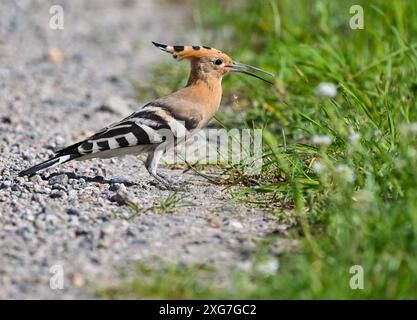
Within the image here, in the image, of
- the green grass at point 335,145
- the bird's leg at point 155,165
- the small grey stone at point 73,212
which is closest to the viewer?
the green grass at point 335,145

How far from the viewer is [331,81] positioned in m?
5.23

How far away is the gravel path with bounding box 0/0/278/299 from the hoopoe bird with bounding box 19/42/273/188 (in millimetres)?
146

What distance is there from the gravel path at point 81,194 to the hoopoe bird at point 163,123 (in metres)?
0.15

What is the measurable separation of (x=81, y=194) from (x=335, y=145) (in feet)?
4.28

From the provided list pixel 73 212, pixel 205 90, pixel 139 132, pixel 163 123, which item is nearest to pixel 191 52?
pixel 205 90

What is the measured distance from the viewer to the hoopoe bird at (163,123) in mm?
4355

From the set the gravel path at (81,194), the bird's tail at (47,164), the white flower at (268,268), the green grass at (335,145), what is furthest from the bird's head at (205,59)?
the white flower at (268,268)

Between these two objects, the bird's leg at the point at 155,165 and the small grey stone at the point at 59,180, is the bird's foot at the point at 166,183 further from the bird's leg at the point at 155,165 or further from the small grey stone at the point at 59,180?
the small grey stone at the point at 59,180

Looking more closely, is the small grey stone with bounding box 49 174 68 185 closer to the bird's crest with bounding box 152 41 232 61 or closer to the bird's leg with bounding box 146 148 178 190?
the bird's leg with bounding box 146 148 178 190

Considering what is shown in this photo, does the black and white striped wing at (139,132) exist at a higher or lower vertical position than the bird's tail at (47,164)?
higher
